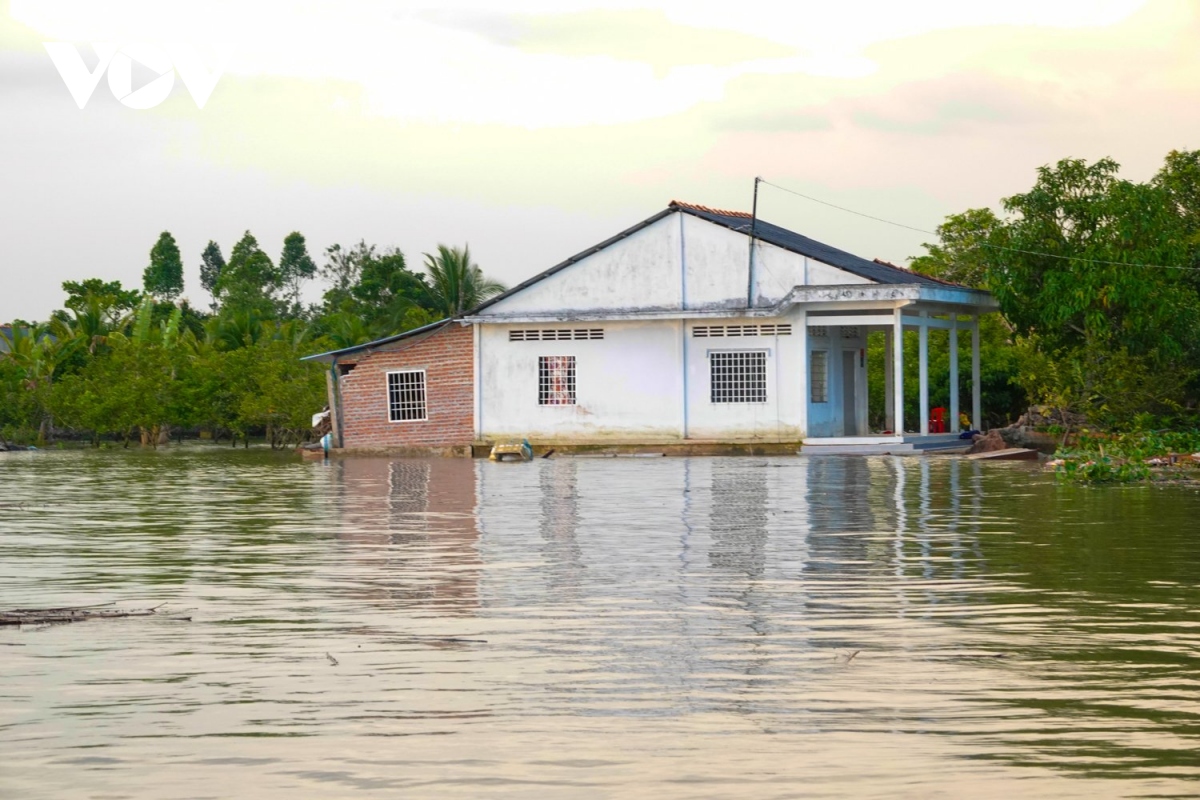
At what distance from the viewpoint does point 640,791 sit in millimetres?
5938

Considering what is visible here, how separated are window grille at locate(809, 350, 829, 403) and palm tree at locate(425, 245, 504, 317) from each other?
24878mm

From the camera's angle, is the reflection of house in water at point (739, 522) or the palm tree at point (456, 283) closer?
the reflection of house in water at point (739, 522)

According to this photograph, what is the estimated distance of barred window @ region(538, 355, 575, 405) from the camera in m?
39.9

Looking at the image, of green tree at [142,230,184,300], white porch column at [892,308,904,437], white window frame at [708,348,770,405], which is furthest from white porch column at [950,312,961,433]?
green tree at [142,230,184,300]

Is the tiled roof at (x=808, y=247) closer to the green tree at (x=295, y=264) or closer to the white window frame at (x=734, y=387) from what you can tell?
the white window frame at (x=734, y=387)

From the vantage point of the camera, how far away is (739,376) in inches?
1497

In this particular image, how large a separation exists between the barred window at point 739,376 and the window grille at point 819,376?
1.22 meters

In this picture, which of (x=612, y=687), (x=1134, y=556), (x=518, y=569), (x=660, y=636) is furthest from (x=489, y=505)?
(x=612, y=687)

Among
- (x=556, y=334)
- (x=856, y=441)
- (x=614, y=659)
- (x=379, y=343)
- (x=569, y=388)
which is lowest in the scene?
(x=614, y=659)

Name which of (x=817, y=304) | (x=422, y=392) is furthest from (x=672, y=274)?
(x=422, y=392)

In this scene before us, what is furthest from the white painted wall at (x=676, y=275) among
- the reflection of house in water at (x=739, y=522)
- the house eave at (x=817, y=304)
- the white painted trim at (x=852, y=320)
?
the reflection of house in water at (x=739, y=522)

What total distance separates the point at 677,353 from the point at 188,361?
2405 cm

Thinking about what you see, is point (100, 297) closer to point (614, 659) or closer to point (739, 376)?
point (739, 376)

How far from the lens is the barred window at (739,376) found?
37812 millimetres
